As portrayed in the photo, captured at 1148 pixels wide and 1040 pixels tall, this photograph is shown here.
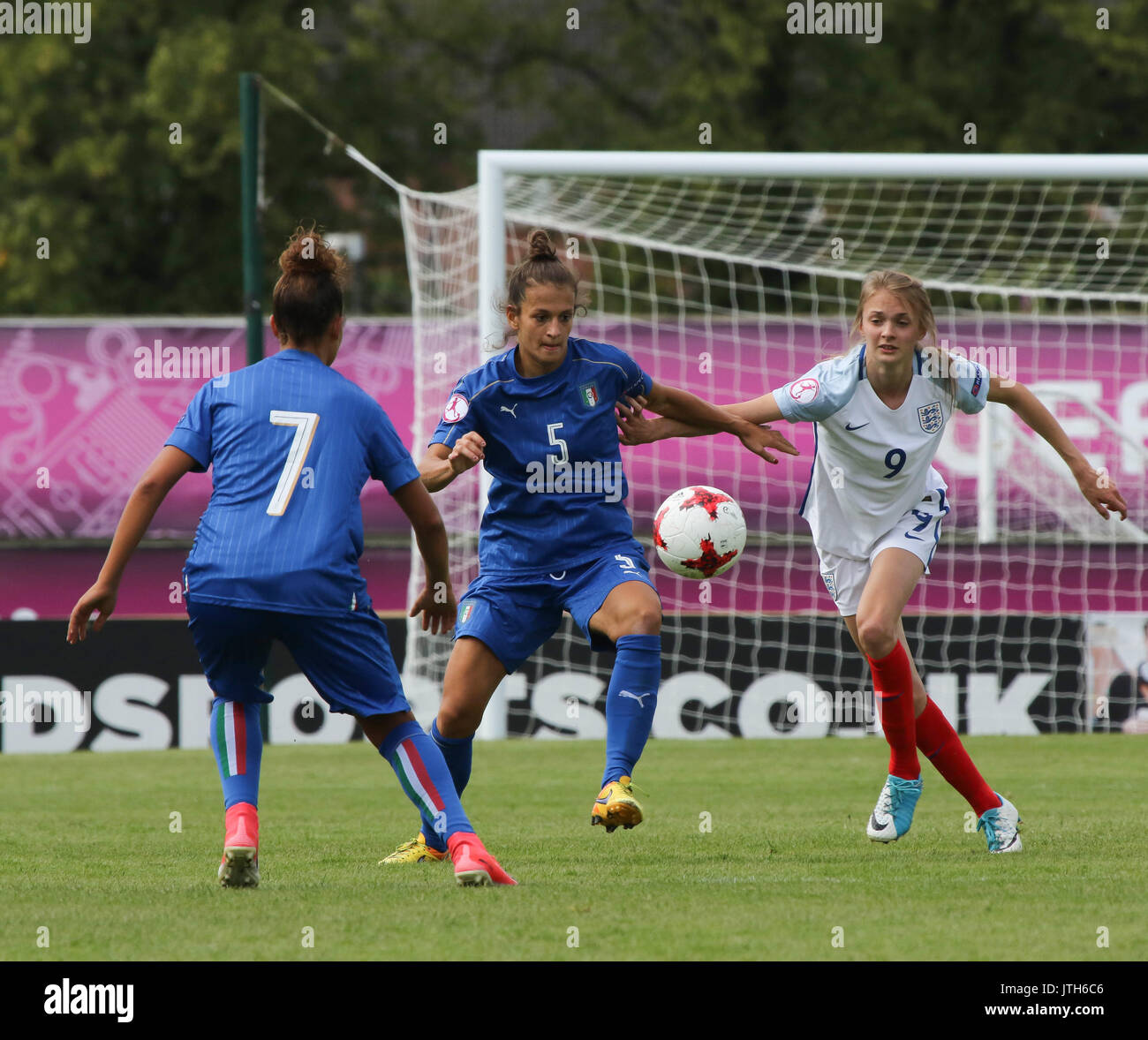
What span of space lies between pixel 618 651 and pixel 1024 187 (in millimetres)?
13723

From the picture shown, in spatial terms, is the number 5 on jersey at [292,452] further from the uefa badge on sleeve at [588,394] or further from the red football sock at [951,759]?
the red football sock at [951,759]

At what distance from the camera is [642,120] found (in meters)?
24.4

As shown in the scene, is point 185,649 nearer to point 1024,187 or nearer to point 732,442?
point 732,442

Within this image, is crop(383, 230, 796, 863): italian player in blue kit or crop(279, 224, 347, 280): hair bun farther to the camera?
crop(383, 230, 796, 863): italian player in blue kit

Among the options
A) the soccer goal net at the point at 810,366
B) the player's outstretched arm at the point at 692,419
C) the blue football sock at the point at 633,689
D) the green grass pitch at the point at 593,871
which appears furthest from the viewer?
the soccer goal net at the point at 810,366

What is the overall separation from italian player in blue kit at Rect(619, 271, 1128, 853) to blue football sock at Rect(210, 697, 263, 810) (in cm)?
175

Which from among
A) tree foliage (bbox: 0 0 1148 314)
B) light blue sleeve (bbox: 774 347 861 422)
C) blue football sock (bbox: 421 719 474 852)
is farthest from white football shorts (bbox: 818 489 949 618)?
tree foliage (bbox: 0 0 1148 314)

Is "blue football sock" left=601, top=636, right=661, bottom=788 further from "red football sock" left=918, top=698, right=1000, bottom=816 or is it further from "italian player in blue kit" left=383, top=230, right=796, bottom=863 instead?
"red football sock" left=918, top=698, right=1000, bottom=816

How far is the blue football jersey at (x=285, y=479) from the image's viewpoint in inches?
195
